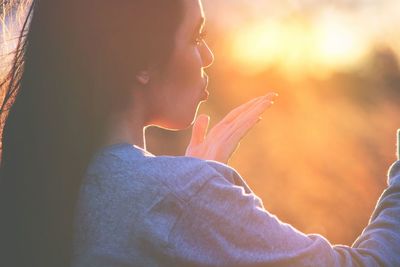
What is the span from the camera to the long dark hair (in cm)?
128

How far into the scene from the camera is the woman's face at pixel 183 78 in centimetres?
143

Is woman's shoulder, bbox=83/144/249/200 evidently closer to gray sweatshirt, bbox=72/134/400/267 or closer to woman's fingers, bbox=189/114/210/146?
gray sweatshirt, bbox=72/134/400/267

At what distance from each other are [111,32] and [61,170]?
0.32 metres

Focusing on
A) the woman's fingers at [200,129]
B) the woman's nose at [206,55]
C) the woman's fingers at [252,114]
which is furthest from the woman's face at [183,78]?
the woman's fingers at [200,129]

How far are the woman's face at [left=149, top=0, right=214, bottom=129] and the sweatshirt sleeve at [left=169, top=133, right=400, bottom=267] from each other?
0.32 meters

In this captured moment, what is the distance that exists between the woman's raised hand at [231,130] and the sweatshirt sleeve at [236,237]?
0.43m

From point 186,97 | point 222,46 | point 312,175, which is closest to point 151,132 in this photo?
point 222,46

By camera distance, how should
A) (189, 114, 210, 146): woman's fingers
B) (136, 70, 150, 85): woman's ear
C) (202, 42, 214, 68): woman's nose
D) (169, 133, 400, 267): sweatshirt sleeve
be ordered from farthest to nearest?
1. (189, 114, 210, 146): woman's fingers
2. (202, 42, 214, 68): woman's nose
3. (136, 70, 150, 85): woman's ear
4. (169, 133, 400, 267): sweatshirt sleeve

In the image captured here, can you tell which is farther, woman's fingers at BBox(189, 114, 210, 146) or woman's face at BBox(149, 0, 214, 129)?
woman's fingers at BBox(189, 114, 210, 146)

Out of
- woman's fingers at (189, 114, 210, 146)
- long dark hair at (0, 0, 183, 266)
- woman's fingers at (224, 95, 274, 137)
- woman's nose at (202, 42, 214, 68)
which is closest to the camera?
long dark hair at (0, 0, 183, 266)

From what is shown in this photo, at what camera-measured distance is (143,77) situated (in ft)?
4.60

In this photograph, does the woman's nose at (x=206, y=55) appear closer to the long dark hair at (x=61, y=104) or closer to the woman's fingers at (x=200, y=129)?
the long dark hair at (x=61, y=104)

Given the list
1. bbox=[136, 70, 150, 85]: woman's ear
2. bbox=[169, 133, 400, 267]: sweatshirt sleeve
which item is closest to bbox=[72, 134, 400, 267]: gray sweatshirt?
bbox=[169, 133, 400, 267]: sweatshirt sleeve

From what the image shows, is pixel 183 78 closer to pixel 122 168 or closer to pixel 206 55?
pixel 206 55
